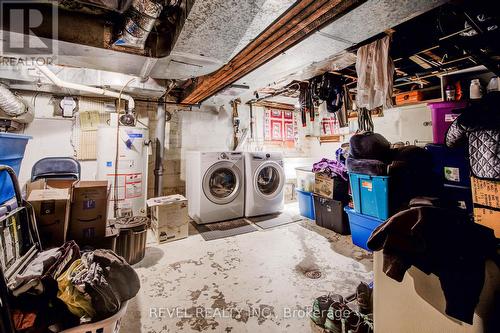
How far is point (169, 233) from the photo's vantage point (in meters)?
2.86

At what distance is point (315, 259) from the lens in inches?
94.6

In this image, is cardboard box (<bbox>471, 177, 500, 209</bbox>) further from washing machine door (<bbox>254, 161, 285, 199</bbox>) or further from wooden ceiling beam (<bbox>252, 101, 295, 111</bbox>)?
wooden ceiling beam (<bbox>252, 101, 295, 111</bbox>)

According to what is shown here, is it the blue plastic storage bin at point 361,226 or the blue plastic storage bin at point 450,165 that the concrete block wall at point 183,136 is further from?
the blue plastic storage bin at point 450,165

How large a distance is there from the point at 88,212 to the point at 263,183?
282 cm

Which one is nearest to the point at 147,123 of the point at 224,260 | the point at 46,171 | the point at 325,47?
the point at 46,171

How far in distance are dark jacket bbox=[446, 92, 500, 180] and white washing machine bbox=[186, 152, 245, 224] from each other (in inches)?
110

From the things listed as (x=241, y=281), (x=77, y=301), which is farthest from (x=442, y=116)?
(x=77, y=301)

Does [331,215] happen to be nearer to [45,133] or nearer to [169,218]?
[169,218]

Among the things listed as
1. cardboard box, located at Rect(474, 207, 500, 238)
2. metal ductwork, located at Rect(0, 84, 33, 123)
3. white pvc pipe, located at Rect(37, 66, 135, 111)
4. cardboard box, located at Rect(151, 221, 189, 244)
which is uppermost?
white pvc pipe, located at Rect(37, 66, 135, 111)

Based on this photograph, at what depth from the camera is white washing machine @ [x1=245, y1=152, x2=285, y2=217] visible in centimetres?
377

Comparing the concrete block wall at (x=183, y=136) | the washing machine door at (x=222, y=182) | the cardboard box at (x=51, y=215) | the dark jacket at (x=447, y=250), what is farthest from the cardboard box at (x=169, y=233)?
the dark jacket at (x=447, y=250)

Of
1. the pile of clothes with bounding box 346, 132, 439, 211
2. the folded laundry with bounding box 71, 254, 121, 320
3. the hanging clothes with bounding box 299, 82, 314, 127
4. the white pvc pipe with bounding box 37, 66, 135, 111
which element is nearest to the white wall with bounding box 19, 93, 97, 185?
the white pvc pipe with bounding box 37, 66, 135, 111

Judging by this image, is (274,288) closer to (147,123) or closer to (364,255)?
(364,255)

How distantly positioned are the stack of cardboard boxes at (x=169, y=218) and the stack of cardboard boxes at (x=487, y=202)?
2.90 metres
